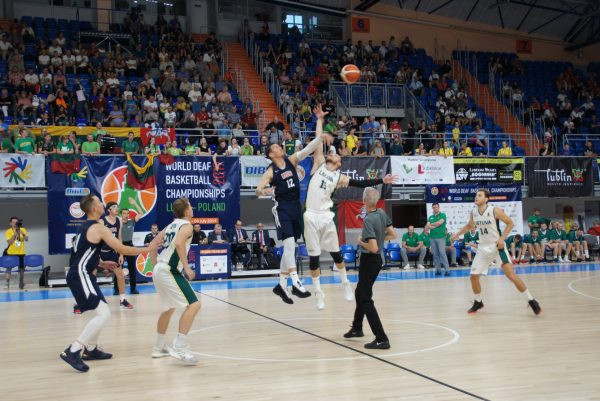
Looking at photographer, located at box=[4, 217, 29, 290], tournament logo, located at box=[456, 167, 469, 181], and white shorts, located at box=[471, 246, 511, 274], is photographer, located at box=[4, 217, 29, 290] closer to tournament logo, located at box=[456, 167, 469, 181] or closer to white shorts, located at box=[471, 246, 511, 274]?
white shorts, located at box=[471, 246, 511, 274]

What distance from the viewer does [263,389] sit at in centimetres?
621

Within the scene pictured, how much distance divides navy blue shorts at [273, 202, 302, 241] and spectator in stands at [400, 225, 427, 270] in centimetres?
1288

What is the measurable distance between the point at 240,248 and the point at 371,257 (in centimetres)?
1301

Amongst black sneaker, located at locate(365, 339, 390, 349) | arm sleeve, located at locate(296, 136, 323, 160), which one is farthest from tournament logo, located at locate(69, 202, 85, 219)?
black sneaker, located at locate(365, 339, 390, 349)

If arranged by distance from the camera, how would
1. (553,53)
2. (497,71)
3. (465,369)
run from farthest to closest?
1. (553,53)
2. (497,71)
3. (465,369)

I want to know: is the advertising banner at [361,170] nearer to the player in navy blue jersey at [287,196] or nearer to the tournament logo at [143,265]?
the tournament logo at [143,265]

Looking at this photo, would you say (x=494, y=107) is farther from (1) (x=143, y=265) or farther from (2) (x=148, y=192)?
(1) (x=143, y=265)

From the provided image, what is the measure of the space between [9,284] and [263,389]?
48.2 feet

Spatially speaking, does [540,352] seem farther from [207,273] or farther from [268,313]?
[207,273]

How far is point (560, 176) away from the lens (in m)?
24.9

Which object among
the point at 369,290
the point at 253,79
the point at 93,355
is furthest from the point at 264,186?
the point at 253,79

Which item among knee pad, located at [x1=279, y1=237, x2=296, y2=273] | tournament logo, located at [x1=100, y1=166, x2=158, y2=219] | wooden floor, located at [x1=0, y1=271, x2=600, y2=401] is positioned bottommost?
wooden floor, located at [x1=0, y1=271, x2=600, y2=401]

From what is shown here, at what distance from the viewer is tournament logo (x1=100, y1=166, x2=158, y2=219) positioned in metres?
19.6

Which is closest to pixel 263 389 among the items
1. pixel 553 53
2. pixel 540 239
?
pixel 540 239
